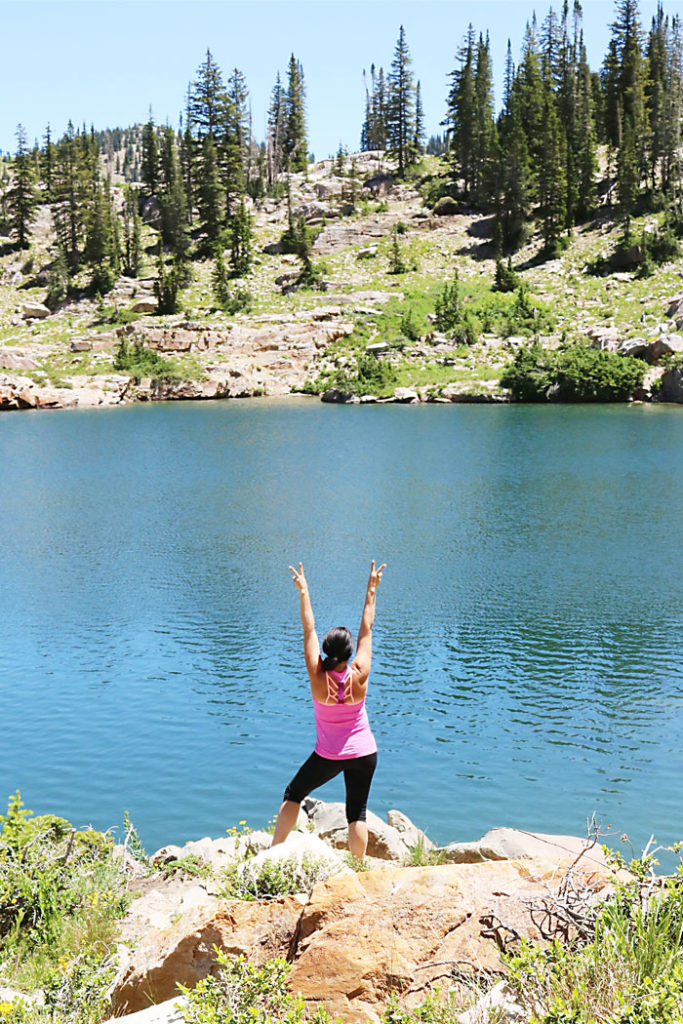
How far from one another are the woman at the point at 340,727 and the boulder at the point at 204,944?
1771 mm

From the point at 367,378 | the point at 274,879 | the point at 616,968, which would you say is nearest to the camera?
the point at 616,968

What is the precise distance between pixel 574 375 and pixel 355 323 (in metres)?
20.9

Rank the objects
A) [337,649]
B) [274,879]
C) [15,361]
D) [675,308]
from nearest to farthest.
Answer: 1. [274,879]
2. [337,649]
3. [675,308]
4. [15,361]

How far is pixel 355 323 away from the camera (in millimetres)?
72188

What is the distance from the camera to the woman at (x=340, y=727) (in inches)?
264

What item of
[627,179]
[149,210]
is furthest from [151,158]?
[627,179]

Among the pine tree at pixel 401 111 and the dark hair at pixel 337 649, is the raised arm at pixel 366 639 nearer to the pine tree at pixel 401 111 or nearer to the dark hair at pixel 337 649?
the dark hair at pixel 337 649

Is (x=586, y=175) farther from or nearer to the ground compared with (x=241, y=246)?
farther from the ground

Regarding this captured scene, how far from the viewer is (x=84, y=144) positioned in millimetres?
101250

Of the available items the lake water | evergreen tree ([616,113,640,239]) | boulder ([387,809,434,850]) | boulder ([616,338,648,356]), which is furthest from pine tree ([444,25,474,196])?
boulder ([387,809,434,850])

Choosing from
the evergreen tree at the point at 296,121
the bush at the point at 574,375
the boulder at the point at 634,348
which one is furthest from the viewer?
the evergreen tree at the point at 296,121

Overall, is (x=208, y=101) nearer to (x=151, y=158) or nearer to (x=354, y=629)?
(x=151, y=158)

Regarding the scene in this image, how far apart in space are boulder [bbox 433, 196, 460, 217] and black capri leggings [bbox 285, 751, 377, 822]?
88524 mm

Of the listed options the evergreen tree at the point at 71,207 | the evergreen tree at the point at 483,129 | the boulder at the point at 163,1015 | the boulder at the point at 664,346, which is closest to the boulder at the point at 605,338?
the boulder at the point at 664,346
